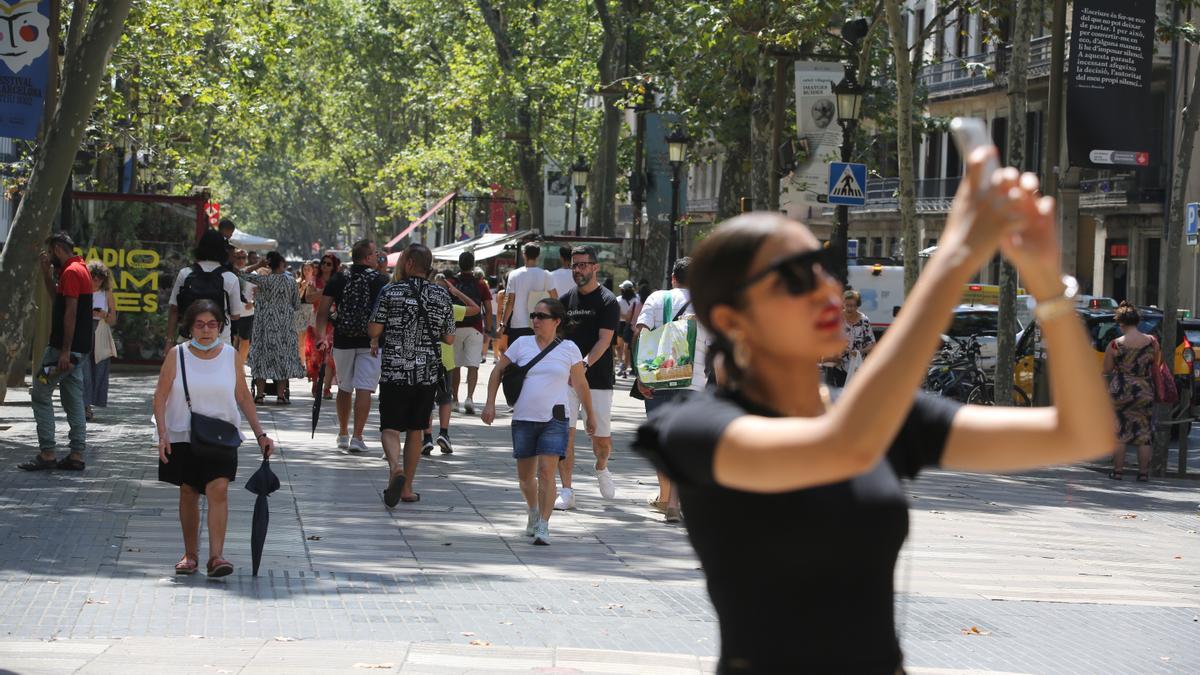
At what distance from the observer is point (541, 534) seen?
10.3 meters

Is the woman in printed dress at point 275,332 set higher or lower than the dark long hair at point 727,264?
lower

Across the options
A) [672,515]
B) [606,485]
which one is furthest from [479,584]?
[606,485]

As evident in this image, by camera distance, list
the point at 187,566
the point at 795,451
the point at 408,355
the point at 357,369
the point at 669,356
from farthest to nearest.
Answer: the point at 357,369 → the point at 408,355 → the point at 669,356 → the point at 187,566 → the point at 795,451

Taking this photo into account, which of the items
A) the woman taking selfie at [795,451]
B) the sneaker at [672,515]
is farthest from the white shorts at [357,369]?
the woman taking selfie at [795,451]

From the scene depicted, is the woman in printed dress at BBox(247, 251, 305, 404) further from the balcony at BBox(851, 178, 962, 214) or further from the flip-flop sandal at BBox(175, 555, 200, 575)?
the balcony at BBox(851, 178, 962, 214)

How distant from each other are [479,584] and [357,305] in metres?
6.34

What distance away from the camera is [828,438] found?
2.31 meters

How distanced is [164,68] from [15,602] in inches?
916

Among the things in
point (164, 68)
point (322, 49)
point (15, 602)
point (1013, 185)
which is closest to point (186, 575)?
point (15, 602)

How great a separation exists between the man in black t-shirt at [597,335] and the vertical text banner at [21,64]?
6.24m

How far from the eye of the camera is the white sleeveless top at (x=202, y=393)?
28.1 feet

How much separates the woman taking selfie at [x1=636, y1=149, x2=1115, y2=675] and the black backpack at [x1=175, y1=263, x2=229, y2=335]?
1276cm

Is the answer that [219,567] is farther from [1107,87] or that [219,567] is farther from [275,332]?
[1107,87]

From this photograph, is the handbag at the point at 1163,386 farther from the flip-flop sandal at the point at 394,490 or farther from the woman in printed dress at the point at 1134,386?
the flip-flop sandal at the point at 394,490
